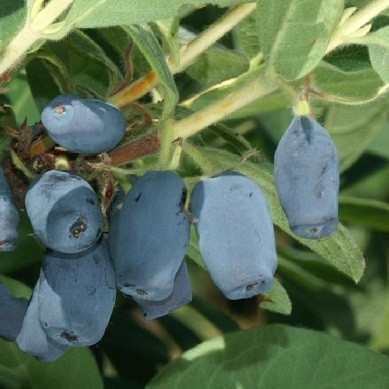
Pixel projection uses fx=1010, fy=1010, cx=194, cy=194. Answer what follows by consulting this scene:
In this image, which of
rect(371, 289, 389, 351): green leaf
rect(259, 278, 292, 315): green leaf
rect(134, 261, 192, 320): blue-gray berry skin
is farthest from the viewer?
rect(371, 289, 389, 351): green leaf

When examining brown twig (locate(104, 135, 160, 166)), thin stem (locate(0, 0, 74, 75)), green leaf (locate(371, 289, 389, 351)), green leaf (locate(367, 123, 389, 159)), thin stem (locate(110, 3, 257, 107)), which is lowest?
green leaf (locate(371, 289, 389, 351))

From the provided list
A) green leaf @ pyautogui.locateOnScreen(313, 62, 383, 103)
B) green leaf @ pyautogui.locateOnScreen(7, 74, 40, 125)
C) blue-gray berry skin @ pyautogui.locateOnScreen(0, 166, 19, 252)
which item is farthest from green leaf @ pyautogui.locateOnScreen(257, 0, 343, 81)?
green leaf @ pyautogui.locateOnScreen(7, 74, 40, 125)

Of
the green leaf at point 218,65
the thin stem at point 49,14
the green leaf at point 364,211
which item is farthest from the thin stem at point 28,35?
the green leaf at point 364,211

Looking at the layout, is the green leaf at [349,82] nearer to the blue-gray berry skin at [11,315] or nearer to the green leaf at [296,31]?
the green leaf at [296,31]

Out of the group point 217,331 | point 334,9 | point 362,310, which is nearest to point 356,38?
point 334,9

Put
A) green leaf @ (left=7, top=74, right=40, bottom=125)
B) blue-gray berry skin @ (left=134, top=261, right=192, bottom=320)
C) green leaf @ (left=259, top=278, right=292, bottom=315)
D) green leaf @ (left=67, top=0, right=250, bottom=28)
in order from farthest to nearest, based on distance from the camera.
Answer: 1. green leaf @ (left=7, top=74, right=40, bottom=125)
2. green leaf @ (left=259, top=278, right=292, bottom=315)
3. blue-gray berry skin @ (left=134, top=261, right=192, bottom=320)
4. green leaf @ (left=67, top=0, right=250, bottom=28)

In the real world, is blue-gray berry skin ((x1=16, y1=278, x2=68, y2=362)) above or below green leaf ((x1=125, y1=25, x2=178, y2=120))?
below

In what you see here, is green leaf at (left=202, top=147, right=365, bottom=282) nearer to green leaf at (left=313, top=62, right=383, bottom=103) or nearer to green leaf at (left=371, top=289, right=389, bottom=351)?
green leaf at (left=313, top=62, right=383, bottom=103)

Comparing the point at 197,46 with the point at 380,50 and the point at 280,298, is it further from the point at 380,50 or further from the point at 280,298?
the point at 280,298

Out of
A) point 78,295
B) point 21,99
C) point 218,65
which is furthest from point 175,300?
point 21,99
